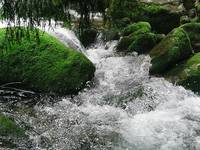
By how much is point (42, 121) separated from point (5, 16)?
4401 millimetres

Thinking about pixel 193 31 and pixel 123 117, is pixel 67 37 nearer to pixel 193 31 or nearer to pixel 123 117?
pixel 193 31

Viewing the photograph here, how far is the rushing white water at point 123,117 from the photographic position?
7.14 meters

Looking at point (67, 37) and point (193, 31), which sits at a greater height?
point (193, 31)

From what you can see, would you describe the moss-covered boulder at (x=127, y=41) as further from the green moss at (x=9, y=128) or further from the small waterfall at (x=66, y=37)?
the green moss at (x=9, y=128)

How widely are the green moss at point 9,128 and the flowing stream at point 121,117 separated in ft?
0.80

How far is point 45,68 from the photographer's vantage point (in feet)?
30.5

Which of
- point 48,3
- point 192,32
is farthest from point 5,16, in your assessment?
point 192,32

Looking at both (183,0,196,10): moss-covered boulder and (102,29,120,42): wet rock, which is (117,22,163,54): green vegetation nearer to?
(102,29,120,42): wet rock

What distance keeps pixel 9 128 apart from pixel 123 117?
2381 mm

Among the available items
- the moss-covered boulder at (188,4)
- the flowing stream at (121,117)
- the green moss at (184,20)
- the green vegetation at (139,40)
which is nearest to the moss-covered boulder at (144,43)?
the green vegetation at (139,40)

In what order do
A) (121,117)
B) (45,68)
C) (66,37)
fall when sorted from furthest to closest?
(66,37) < (45,68) < (121,117)

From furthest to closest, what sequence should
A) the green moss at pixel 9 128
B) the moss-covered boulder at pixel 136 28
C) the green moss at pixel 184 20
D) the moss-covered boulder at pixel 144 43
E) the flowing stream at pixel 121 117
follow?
the green moss at pixel 184 20 < the moss-covered boulder at pixel 136 28 < the moss-covered boulder at pixel 144 43 < the flowing stream at pixel 121 117 < the green moss at pixel 9 128

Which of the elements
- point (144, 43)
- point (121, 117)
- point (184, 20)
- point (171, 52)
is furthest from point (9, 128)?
point (184, 20)

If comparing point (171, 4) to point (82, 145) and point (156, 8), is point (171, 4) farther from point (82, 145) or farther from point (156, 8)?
point (82, 145)
